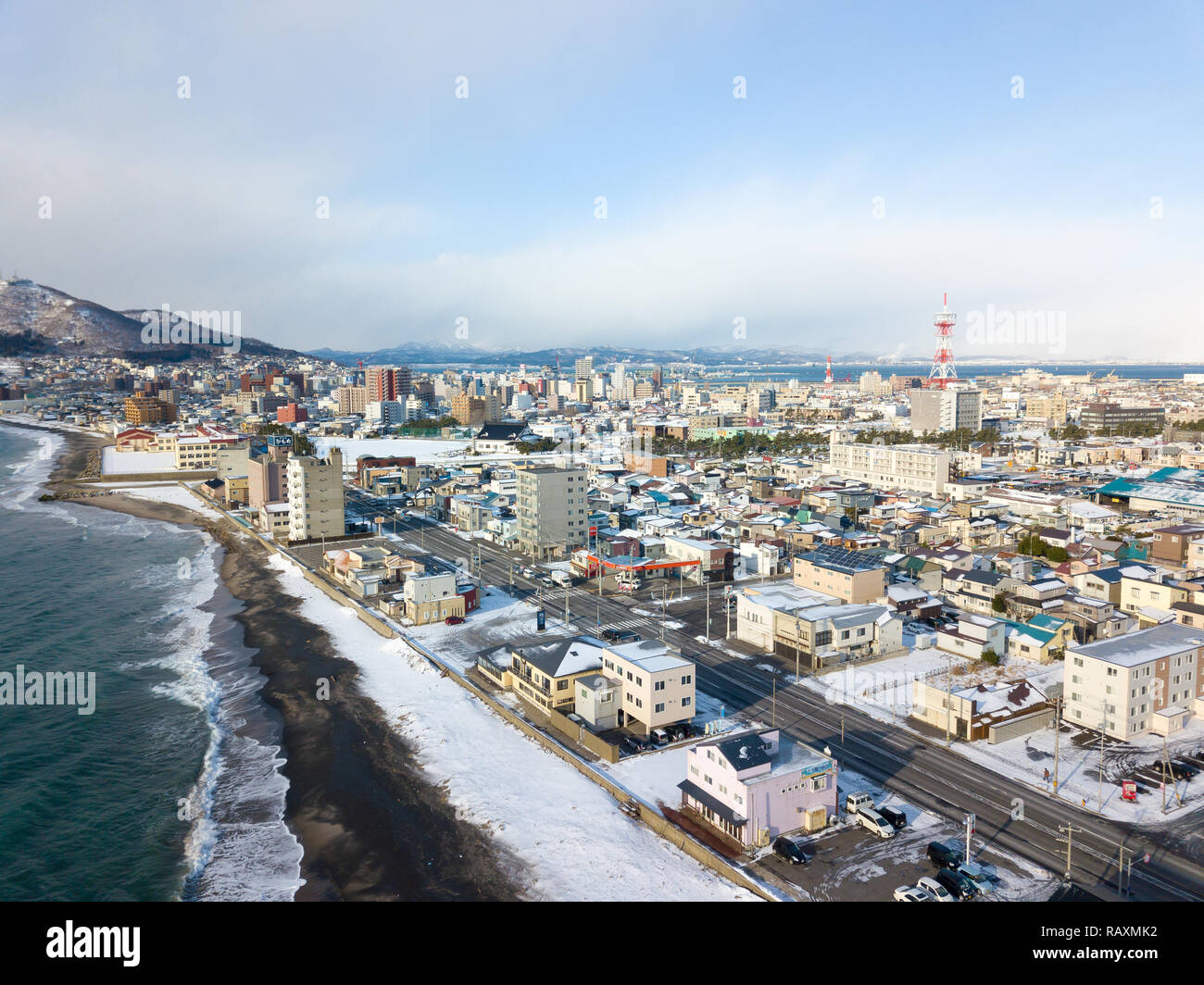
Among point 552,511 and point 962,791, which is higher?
point 552,511

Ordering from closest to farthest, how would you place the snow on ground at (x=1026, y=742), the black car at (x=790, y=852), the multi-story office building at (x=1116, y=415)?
the black car at (x=790, y=852) < the snow on ground at (x=1026, y=742) < the multi-story office building at (x=1116, y=415)

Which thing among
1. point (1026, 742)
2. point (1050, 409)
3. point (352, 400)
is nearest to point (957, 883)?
point (1026, 742)

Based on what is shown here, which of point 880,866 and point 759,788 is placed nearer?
point 880,866

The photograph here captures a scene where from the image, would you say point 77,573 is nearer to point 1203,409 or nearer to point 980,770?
point 980,770

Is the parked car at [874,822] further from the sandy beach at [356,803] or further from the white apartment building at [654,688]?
the sandy beach at [356,803]

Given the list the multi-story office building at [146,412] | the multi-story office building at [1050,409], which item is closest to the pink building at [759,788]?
the multi-story office building at [1050,409]

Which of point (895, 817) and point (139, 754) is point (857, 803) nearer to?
point (895, 817)
